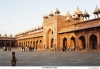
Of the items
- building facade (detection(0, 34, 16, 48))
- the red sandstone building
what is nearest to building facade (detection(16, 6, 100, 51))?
the red sandstone building

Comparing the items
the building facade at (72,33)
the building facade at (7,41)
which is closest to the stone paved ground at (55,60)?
the building facade at (72,33)

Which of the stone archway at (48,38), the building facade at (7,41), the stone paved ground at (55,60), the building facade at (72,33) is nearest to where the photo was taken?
the stone paved ground at (55,60)

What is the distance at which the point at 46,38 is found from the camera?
111ft

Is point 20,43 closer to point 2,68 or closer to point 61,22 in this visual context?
point 61,22

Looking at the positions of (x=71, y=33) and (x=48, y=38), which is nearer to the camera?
(x=71, y=33)

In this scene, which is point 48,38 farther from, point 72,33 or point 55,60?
point 55,60

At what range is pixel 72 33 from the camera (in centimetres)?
2556

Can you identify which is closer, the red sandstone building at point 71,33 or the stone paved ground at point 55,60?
the stone paved ground at point 55,60

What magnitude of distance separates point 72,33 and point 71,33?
0.25 m

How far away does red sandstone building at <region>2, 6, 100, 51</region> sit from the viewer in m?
21.9

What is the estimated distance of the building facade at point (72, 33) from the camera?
21.9 meters

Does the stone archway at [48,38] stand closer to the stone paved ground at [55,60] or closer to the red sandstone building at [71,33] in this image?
the red sandstone building at [71,33]

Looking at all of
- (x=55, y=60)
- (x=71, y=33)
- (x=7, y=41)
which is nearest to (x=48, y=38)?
(x=71, y=33)

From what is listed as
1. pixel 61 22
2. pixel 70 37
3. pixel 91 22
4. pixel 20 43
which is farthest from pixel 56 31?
pixel 20 43
